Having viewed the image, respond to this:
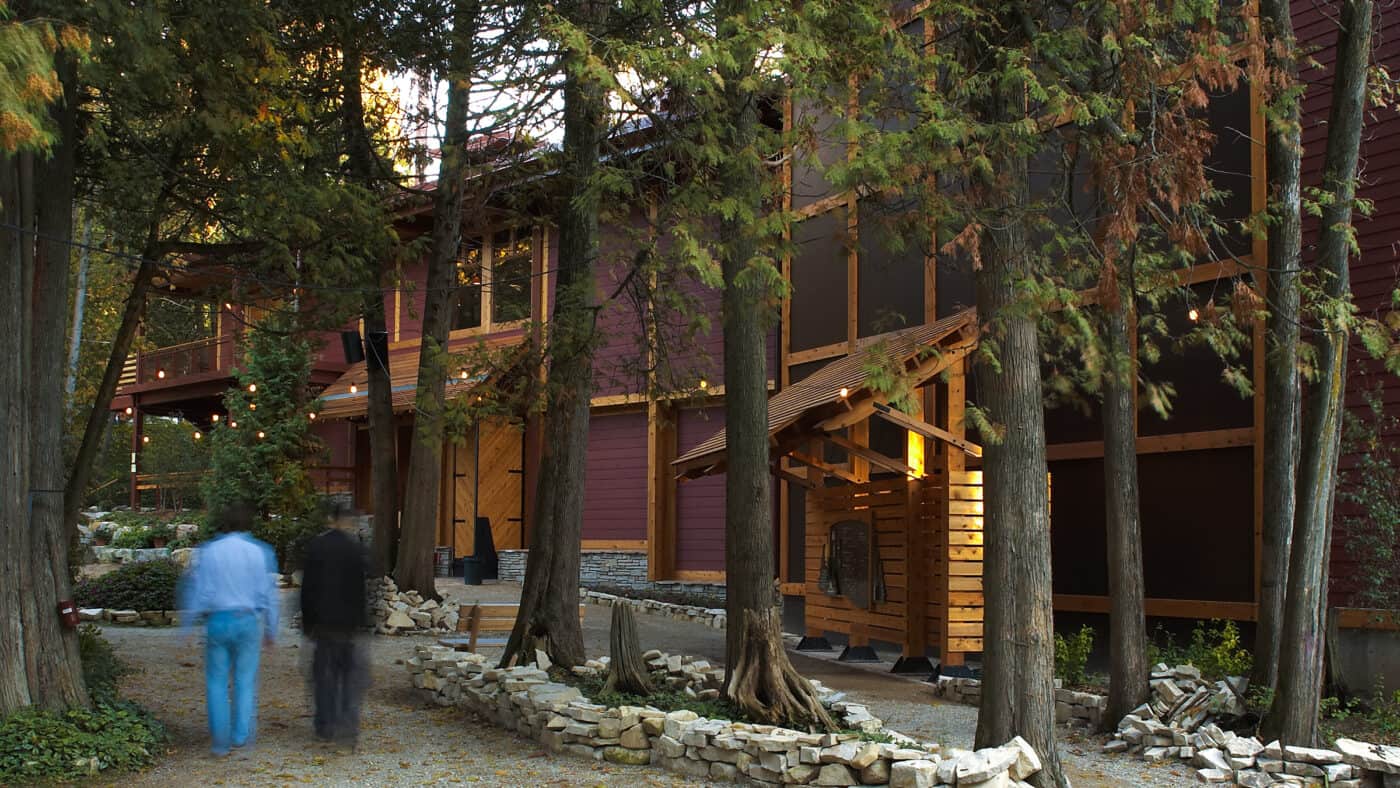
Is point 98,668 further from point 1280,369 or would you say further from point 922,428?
point 1280,369

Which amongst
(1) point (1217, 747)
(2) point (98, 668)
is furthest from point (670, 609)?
(1) point (1217, 747)

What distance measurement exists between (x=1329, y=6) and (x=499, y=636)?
10603 mm

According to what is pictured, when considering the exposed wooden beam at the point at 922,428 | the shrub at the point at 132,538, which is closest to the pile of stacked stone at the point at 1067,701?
the exposed wooden beam at the point at 922,428

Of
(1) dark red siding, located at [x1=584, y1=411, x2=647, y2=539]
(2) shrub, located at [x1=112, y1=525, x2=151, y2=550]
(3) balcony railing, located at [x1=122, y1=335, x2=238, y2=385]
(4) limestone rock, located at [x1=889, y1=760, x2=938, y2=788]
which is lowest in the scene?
(4) limestone rock, located at [x1=889, y1=760, x2=938, y2=788]

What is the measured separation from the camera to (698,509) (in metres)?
20.7

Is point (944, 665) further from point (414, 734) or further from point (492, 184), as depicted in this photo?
point (492, 184)

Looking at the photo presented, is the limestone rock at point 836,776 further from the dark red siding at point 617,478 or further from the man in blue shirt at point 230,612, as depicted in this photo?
the dark red siding at point 617,478

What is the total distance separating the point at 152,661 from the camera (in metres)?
13.0

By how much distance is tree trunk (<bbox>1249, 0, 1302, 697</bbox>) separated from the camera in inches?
378

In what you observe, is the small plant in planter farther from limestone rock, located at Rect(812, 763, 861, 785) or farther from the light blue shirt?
limestone rock, located at Rect(812, 763, 861, 785)

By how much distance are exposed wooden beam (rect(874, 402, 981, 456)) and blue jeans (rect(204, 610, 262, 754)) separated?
6.49 meters

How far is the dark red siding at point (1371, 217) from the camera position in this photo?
1147cm

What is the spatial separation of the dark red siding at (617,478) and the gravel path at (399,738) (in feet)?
23.0

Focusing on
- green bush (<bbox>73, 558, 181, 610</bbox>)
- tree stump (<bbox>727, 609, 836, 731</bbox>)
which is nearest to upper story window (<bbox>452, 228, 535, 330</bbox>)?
green bush (<bbox>73, 558, 181, 610</bbox>)
